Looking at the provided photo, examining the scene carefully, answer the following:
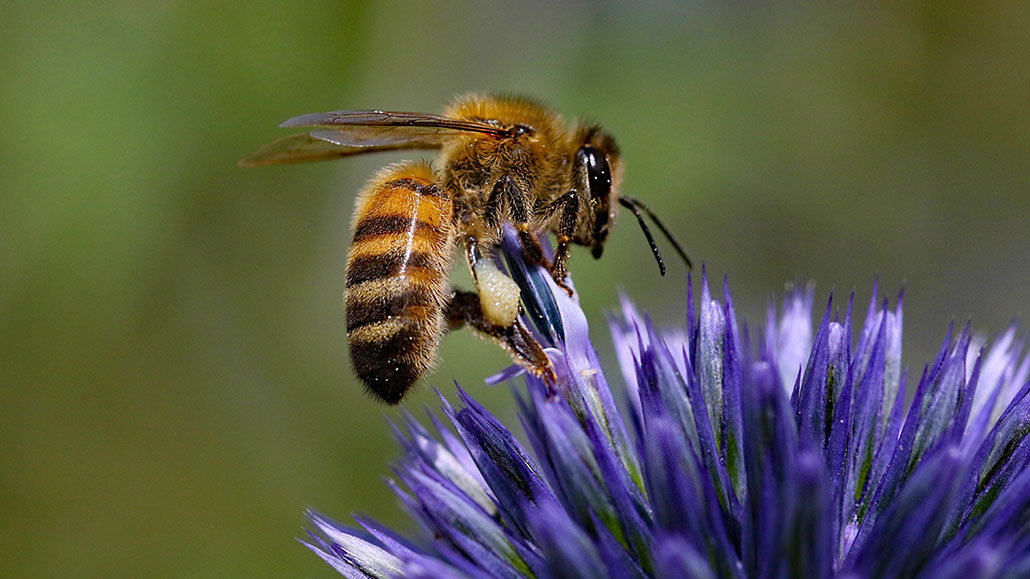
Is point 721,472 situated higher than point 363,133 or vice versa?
point 363,133

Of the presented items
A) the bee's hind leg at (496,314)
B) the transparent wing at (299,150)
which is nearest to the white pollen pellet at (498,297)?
the bee's hind leg at (496,314)

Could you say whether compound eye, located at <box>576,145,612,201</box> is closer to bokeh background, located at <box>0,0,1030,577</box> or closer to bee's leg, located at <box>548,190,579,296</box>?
bee's leg, located at <box>548,190,579,296</box>

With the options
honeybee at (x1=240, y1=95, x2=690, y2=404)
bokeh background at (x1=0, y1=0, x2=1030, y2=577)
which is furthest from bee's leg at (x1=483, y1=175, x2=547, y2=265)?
bokeh background at (x1=0, y1=0, x2=1030, y2=577)

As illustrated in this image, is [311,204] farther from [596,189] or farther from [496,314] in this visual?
[496,314]

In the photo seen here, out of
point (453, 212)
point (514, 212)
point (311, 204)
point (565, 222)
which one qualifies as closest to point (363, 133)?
point (453, 212)

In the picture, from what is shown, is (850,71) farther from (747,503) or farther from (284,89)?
(747,503)

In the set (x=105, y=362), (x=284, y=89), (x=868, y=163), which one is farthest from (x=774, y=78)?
(x=105, y=362)
